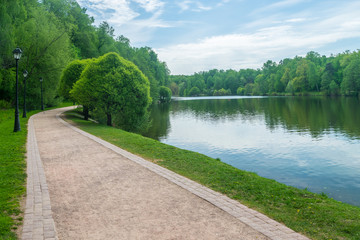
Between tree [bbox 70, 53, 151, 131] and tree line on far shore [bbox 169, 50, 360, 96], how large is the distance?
7308 cm

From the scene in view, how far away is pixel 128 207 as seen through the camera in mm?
5723

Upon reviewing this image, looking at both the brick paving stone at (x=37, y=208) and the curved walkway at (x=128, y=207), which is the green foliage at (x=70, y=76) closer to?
the curved walkway at (x=128, y=207)

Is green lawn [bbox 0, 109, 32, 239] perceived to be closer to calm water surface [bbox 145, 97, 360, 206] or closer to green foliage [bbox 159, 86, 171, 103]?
calm water surface [bbox 145, 97, 360, 206]

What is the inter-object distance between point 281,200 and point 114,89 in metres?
16.8

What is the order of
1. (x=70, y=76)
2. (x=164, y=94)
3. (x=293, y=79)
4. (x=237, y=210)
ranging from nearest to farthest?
(x=237, y=210)
(x=70, y=76)
(x=164, y=94)
(x=293, y=79)

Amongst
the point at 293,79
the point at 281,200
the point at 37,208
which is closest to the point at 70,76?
the point at 37,208

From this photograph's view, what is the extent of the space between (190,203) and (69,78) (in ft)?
74.4

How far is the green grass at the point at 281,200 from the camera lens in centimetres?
497

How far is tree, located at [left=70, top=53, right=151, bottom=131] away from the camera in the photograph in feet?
69.3

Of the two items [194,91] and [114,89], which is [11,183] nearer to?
[114,89]

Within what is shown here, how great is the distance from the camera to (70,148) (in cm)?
1198

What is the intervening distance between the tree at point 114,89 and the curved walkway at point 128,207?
12.3 m

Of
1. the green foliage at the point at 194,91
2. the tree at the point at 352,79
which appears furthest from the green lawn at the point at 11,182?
the green foliage at the point at 194,91

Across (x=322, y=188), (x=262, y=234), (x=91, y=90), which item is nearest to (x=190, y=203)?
(x=262, y=234)
